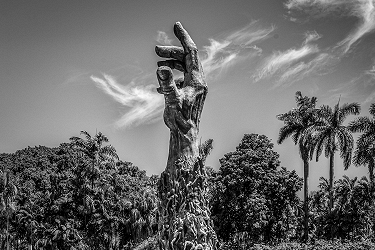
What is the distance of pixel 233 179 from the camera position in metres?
30.5

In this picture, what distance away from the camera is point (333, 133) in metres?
30.6

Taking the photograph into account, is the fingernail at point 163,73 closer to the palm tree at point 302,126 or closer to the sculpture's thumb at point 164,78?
the sculpture's thumb at point 164,78

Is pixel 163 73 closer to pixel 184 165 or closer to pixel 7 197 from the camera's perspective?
pixel 184 165

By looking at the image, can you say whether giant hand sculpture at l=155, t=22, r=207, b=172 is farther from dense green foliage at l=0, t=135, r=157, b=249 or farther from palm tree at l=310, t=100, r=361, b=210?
palm tree at l=310, t=100, r=361, b=210

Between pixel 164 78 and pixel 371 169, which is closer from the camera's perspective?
pixel 164 78

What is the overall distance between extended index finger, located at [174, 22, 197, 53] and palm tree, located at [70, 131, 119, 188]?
22202mm

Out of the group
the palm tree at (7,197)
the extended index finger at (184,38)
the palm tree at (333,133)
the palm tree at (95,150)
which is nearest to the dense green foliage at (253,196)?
the palm tree at (333,133)

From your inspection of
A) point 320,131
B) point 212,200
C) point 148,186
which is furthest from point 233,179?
point 148,186

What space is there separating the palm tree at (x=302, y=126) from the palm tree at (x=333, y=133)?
536mm

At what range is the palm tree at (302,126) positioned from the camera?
3073 cm

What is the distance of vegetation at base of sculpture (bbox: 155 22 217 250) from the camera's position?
265 inches

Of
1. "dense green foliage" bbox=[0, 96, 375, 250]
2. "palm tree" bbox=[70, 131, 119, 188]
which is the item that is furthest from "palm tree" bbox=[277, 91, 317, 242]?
"palm tree" bbox=[70, 131, 119, 188]

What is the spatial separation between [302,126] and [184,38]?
25.2m

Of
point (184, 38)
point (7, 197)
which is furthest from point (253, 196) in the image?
point (184, 38)
